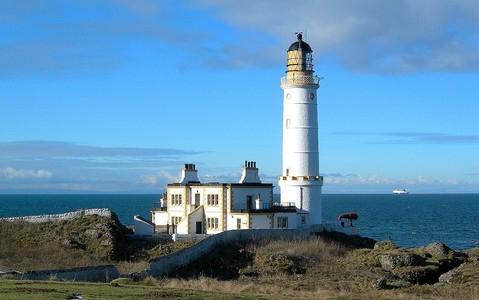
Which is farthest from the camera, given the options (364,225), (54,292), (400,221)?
(400,221)

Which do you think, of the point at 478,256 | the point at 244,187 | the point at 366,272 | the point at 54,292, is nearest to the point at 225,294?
the point at 54,292

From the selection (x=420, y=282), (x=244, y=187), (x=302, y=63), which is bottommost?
(x=420, y=282)

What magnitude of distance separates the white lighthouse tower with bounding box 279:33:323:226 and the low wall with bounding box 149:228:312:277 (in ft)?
10.4

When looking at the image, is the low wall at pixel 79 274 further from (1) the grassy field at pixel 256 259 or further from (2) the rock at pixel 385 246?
(2) the rock at pixel 385 246

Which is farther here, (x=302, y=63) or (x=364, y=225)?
(x=364, y=225)

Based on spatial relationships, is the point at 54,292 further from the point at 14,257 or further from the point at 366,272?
the point at 366,272

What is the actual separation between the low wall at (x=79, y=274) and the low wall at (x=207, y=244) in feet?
3.91

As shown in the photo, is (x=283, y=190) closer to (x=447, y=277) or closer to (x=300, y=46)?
(x=300, y=46)

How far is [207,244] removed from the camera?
154 ft

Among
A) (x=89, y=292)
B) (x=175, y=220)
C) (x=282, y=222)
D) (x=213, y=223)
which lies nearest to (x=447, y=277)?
(x=282, y=222)

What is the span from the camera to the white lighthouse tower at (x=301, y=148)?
5744 centimetres

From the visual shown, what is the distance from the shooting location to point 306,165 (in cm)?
5753

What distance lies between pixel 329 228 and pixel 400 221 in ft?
212

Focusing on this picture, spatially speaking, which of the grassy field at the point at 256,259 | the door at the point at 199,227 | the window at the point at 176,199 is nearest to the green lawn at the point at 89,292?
the grassy field at the point at 256,259
